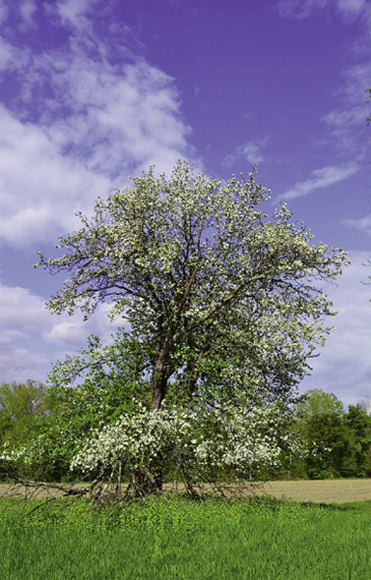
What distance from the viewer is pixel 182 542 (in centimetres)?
1193

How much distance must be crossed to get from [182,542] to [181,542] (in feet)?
0.32

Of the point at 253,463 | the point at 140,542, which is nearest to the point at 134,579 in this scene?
the point at 140,542

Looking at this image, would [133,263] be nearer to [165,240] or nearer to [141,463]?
[165,240]

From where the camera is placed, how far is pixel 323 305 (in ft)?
66.6

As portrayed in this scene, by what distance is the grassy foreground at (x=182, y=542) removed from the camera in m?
9.66

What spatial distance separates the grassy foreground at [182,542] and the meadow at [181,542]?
2 centimetres

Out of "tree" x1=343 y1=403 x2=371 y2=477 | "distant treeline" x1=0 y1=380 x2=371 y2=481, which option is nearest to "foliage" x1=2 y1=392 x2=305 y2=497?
"distant treeline" x1=0 y1=380 x2=371 y2=481

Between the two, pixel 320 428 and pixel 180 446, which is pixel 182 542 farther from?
pixel 320 428

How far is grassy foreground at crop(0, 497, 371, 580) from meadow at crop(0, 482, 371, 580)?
1.0 inches

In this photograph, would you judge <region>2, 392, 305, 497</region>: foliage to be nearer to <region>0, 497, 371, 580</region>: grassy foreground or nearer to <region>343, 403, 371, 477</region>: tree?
<region>0, 497, 371, 580</region>: grassy foreground

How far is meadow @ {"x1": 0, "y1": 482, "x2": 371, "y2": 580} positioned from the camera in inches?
381

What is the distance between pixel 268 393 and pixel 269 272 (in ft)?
16.8

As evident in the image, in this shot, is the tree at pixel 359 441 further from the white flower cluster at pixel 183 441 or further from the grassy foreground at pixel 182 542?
the grassy foreground at pixel 182 542

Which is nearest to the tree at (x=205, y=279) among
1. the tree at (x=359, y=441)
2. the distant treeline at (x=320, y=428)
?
the distant treeline at (x=320, y=428)
